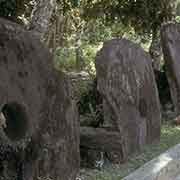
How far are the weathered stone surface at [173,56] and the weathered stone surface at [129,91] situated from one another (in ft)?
3.02

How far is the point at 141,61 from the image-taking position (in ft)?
17.5

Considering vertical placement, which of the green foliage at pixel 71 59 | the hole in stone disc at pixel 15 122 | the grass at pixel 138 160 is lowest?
the grass at pixel 138 160

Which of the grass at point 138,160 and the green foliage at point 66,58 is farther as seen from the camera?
the green foliage at point 66,58

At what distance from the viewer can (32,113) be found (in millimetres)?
3572

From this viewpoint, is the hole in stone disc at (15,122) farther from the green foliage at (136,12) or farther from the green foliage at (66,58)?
the green foliage at (66,58)

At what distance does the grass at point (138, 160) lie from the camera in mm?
4387

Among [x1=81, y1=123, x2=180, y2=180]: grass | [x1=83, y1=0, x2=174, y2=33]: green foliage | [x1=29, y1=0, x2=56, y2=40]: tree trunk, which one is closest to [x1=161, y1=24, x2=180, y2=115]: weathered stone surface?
[x1=81, y1=123, x2=180, y2=180]: grass

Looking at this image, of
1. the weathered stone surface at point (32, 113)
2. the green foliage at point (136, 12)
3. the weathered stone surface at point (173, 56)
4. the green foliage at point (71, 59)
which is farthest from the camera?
the green foliage at point (71, 59)

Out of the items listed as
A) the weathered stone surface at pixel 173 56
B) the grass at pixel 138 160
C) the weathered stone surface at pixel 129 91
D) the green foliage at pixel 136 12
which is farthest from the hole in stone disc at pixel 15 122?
the green foliage at pixel 136 12

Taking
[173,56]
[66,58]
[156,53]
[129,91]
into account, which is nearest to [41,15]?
[129,91]

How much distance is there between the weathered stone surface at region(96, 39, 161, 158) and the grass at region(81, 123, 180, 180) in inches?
3.7

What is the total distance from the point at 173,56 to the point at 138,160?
195 centimetres

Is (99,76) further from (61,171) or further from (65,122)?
(61,171)

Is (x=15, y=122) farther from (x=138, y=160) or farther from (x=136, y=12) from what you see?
(x=136, y=12)
